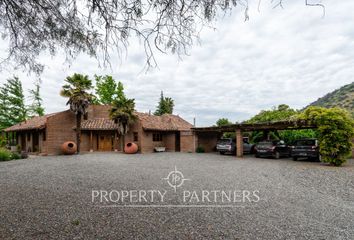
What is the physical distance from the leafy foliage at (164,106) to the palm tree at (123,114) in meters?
26.7

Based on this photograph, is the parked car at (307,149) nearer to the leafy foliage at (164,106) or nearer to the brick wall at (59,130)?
the brick wall at (59,130)

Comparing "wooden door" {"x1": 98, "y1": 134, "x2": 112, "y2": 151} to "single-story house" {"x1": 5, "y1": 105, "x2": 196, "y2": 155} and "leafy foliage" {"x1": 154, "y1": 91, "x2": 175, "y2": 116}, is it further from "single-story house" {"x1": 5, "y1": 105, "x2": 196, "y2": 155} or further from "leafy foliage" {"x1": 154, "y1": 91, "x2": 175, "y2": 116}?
"leafy foliage" {"x1": 154, "y1": 91, "x2": 175, "y2": 116}

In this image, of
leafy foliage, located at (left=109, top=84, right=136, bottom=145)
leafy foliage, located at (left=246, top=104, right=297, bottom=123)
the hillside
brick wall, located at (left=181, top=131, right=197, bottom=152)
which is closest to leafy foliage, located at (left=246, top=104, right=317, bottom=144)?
leafy foliage, located at (left=246, top=104, right=297, bottom=123)

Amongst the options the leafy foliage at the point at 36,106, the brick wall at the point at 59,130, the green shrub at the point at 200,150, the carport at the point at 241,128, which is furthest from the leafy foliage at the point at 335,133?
the leafy foliage at the point at 36,106

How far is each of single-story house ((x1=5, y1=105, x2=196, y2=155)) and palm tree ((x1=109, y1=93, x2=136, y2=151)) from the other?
4.54 ft

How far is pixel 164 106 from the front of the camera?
4947 cm

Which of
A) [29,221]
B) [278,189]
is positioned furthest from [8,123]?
[278,189]

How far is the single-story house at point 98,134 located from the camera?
843 inches

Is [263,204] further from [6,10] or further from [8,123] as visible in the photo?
[8,123]

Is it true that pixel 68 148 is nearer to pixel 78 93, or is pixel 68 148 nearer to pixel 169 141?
pixel 78 93

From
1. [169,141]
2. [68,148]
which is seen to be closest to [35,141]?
[68,148]

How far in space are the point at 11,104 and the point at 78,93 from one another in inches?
754

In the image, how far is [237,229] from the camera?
3.90 meters

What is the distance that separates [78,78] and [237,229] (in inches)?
838
